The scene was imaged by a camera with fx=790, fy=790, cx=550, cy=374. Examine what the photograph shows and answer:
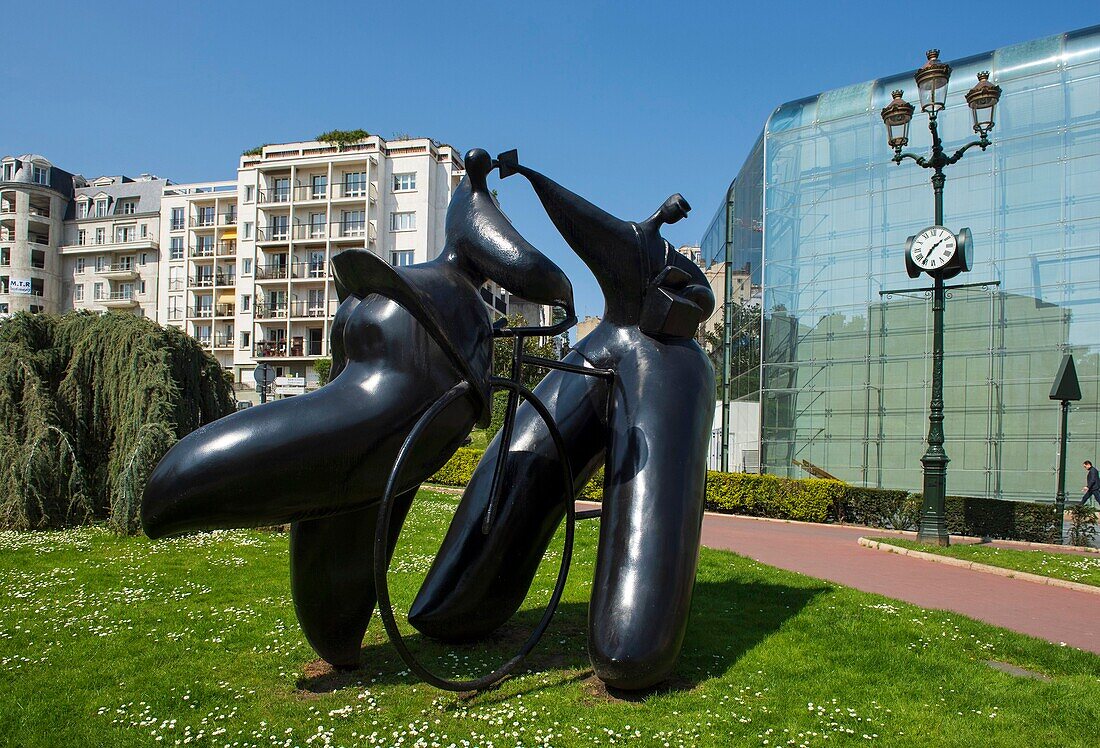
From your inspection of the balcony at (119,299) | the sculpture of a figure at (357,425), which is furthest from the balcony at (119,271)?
the sculpture of a figure at (357,425)

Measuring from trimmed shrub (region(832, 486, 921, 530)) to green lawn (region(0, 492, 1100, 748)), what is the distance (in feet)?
29.9

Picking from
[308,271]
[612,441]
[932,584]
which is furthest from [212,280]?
[612,441]

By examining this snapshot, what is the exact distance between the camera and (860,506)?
56.3 feet

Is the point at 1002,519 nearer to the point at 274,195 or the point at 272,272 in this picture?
the point at 272,272

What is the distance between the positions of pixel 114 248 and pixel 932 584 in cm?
6075

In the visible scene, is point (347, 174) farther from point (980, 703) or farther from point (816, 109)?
point (980, 703)

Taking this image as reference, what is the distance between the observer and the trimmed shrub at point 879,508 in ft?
52.9

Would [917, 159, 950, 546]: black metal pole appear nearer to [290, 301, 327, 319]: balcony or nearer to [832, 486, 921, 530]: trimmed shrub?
[832, 486, 921, 530]: trimmed shrub

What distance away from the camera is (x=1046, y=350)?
71.3 ft

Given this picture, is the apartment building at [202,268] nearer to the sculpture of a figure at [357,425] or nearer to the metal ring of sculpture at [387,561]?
the sculpture of a figure at [357,425]

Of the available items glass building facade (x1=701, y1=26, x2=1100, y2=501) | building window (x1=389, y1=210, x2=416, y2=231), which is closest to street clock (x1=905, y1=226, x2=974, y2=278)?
glass building facade (x1=701, y1=26, x2=1100, y2=501)

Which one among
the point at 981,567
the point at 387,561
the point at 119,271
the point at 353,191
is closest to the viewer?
the point at 387,561

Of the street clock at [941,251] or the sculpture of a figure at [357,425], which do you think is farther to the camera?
the street clock at [941,251]

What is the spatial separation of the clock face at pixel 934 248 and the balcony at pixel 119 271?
2225 inches
